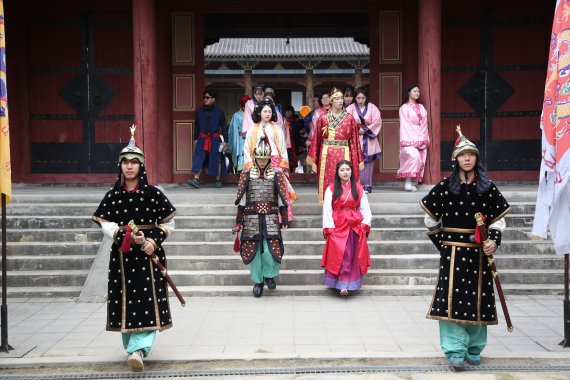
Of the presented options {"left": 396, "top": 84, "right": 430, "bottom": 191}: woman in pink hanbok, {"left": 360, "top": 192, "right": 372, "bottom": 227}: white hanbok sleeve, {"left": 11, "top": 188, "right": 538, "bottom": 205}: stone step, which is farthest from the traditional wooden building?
{"left": 360, "top": 192, "right": 372, "bottom": 227}: white hanbok sleeve

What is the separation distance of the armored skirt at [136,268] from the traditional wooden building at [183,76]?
254 inches

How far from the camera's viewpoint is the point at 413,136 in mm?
10117

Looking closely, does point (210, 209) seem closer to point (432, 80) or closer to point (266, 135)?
point (266, 135)

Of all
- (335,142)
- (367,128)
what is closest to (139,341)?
(335,142)

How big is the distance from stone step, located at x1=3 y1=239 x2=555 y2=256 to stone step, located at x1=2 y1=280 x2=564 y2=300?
66cm

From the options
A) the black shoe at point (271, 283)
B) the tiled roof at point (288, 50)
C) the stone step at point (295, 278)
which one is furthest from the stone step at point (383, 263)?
the tiled roof at point (288, 50)

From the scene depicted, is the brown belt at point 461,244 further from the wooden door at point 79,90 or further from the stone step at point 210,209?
the wooden door at point 79,90

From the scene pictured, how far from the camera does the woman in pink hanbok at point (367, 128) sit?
33.8 feet

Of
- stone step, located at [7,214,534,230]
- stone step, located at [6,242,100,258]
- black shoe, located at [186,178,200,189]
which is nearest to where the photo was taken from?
stone step, located at [6,242,100,258]

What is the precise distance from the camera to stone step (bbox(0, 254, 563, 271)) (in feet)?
26.5

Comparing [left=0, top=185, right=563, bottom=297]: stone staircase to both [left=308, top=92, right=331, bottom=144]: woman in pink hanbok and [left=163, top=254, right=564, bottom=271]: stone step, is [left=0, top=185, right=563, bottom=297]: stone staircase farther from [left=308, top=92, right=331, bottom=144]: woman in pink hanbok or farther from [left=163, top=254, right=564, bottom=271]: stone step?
[left=308, top=92, right=331, bottom=144]: woman in pink hanbok

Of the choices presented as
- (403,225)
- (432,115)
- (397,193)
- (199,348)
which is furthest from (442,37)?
(199,348)

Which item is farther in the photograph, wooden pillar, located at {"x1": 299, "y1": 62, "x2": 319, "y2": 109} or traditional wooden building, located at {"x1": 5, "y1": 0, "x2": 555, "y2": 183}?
wooden pillar, located at {"x1": 299, "y1": 62, "x2": 319, "y2": 109}

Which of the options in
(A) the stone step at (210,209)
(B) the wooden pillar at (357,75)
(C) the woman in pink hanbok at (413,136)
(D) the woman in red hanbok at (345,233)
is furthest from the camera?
(B) the wooden pillar at (357,75)
